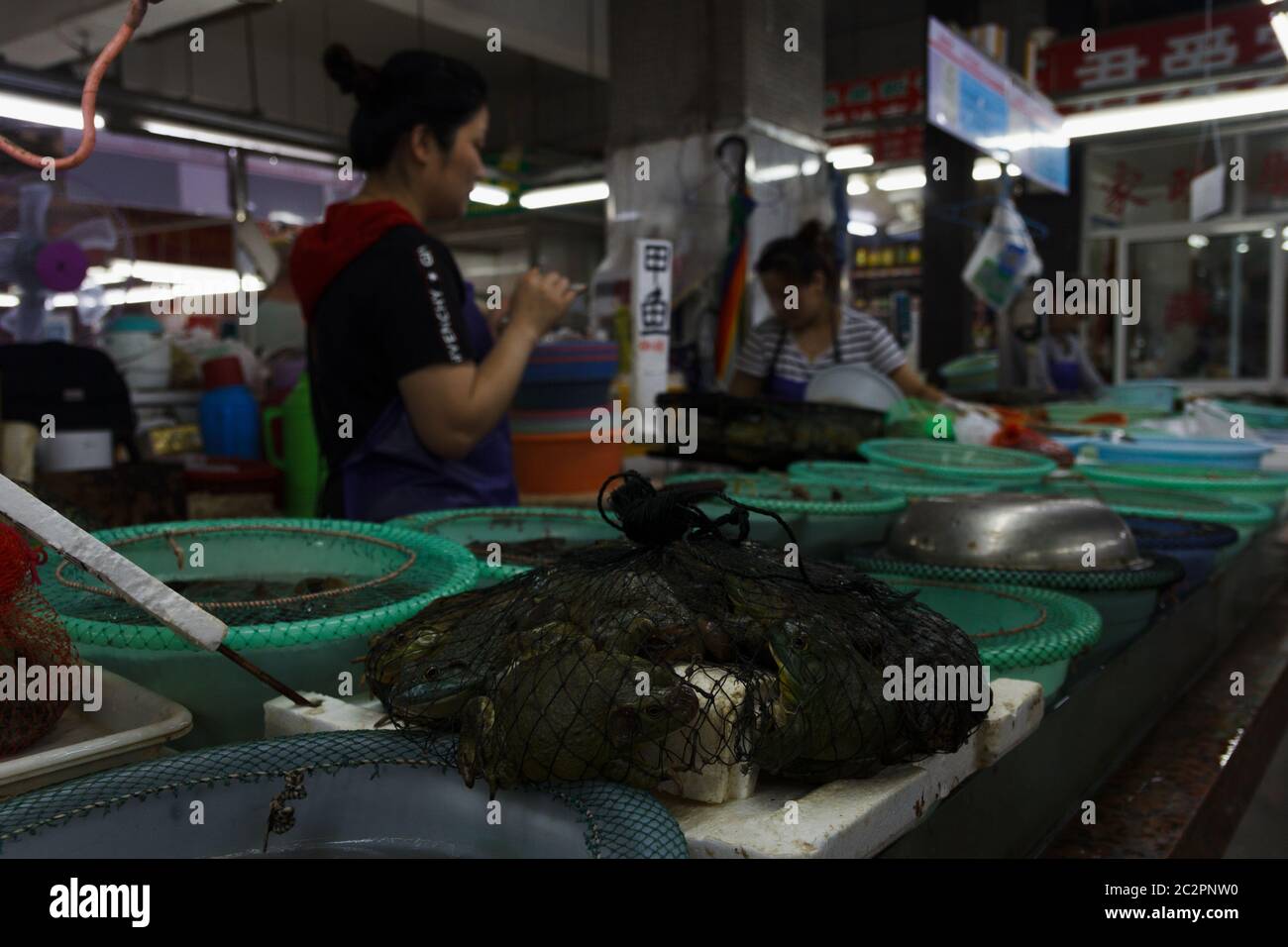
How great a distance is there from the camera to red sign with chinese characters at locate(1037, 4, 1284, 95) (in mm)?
8570

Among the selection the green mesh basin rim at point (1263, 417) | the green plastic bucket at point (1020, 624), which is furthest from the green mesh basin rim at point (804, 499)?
the green mesh basin rim at point (1263, 417)

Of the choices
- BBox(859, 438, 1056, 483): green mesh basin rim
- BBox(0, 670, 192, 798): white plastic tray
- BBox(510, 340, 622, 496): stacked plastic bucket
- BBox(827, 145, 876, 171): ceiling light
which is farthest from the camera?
BBox(827, 145, 876, 171): ceiling light

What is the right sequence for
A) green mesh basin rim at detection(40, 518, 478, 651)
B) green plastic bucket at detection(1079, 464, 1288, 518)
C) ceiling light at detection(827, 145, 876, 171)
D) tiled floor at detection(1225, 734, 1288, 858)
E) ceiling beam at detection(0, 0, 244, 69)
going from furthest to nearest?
ceiling light at detection(827, 145, 876, 171) → ceiling beam at detection(0, 0, 244, 69) → green plastic bucket at detection(1079, 464, 1288, 518) → tiled floor at detection(1225, 734, 1288, 858) → green mesh basin rim at detection(40, 518, 478, 651)

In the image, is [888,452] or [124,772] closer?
[124,772]

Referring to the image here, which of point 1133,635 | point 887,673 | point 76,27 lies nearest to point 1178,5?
point 76,27

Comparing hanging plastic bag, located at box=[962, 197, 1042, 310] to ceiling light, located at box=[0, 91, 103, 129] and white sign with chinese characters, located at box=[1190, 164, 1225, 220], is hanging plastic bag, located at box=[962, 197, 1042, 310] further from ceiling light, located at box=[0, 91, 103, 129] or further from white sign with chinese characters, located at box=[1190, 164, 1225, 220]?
ceiling light, located at box=[0, 91, 103, 129]

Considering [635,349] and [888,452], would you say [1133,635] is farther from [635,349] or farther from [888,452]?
[635,349]

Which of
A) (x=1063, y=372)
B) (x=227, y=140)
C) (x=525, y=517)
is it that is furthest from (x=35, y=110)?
(x=1063, y=372)

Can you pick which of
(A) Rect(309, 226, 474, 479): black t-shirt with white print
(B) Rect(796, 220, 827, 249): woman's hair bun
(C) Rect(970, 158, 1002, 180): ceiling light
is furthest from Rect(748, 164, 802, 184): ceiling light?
(A) Rect(309, 226, 474, 479): black t-shirt with white print

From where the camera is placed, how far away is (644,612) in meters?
0.95

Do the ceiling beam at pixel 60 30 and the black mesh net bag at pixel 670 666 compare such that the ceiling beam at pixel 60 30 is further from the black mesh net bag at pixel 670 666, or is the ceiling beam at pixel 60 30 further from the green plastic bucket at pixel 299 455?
the black mesh net bag at pixel 670 666

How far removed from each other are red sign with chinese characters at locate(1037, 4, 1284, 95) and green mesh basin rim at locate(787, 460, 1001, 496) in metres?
7.09
